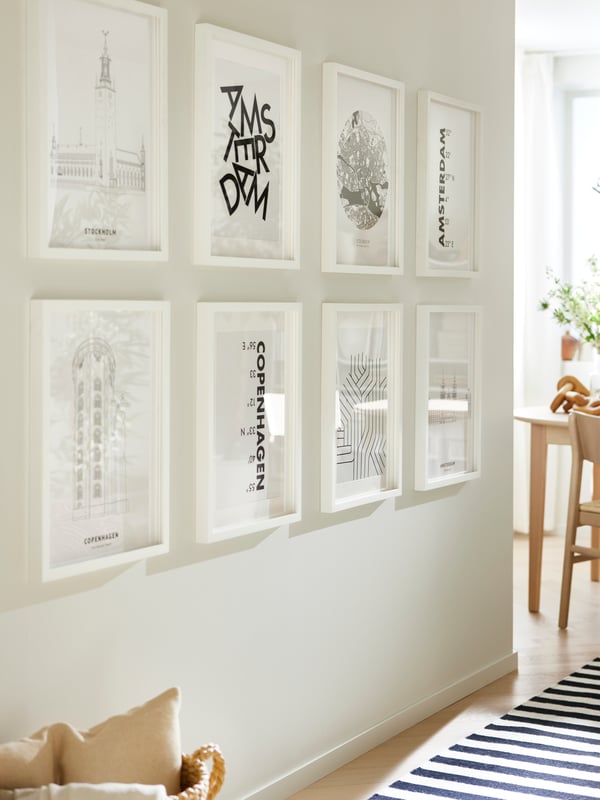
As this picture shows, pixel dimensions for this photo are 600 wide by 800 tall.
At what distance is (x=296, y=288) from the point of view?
2.67 m

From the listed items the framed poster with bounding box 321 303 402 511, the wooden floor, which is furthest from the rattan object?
the framed poster with bounding box 321 303 402 511

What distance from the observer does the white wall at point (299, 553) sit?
2.03m

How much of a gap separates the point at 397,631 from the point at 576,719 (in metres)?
0.63

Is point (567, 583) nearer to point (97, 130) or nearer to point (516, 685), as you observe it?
point (516, 685)

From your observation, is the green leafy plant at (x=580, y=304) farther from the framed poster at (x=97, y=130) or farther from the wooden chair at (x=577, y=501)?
the framed poster at (x=97, y=130)

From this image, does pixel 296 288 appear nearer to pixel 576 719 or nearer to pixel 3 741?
pixel 3 741

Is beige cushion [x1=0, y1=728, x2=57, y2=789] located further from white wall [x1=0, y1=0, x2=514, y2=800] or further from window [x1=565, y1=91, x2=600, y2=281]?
window [x1=565, y1=91, x2=600, y2=281]

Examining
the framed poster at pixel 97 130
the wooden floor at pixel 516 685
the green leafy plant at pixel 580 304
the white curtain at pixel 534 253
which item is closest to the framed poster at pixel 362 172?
the framed poster at pixel 97 130

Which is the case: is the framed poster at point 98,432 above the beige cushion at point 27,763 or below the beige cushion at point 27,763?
above

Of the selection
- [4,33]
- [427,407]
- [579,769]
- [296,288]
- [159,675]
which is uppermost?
[4,33]

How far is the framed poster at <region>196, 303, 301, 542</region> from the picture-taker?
2.38m

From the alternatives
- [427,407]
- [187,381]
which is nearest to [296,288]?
[187,381]

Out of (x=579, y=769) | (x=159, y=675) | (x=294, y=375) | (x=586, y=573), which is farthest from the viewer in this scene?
(x=586, y=573)

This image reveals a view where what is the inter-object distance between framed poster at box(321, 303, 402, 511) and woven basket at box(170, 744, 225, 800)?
856mm
